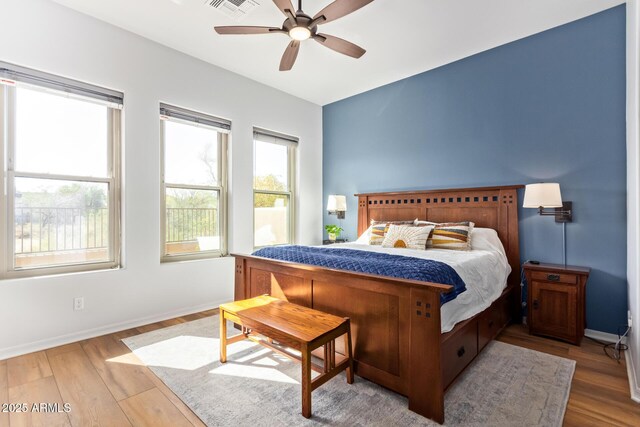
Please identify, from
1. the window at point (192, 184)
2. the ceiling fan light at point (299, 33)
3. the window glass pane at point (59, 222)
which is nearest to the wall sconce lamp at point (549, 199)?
the ceiling fan light at point (299, 33)

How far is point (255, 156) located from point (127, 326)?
253cm

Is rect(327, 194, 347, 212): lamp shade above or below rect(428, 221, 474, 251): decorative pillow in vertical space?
above

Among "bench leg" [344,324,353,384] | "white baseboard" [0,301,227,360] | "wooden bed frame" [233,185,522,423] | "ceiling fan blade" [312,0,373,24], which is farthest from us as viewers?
"white baseboard" [0,301,227,360]

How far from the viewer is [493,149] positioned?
3422 millimetres

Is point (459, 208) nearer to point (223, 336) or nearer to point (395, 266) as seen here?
point (395, 266)

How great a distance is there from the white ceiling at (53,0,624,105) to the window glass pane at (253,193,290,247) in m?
1.71

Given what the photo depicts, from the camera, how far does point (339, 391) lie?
1973 millimetres

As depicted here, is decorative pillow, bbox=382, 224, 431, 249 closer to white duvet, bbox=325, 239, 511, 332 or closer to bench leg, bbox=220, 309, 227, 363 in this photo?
white duvet, bbox=325, 239, 511, 332

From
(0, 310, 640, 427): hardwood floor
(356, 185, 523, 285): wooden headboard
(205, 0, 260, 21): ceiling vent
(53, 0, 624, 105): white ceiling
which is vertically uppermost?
(53, 0, 624, 105): white ceiling

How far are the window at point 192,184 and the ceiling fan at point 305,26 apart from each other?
147 cm

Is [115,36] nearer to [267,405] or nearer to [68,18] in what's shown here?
[68,18]

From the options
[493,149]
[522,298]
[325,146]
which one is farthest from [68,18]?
[522,298]

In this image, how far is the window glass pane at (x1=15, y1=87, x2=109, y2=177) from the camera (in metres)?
2.63

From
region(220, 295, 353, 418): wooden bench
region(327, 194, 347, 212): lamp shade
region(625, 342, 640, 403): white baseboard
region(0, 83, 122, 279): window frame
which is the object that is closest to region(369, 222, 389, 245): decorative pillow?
region(327, 194, 347, 212): lamp shade
